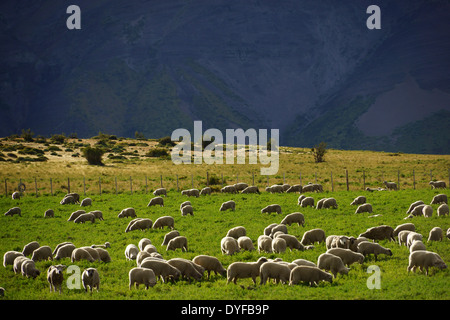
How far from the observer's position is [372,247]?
18516 millimetres

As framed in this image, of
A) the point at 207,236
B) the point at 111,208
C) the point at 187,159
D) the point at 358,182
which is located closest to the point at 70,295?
the point at 207,236

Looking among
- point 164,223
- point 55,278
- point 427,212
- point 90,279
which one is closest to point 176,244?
point 164,223

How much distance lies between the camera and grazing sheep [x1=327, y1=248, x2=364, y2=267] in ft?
57.2

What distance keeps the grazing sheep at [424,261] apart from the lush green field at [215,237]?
248mm

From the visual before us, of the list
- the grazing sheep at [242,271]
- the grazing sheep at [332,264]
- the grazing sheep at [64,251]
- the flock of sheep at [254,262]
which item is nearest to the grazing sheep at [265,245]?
the flock of sheep at [254,262]

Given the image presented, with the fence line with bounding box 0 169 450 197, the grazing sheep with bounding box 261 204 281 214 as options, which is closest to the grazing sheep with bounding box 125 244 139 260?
the grazing sheep with bounding box 261 204 281 214

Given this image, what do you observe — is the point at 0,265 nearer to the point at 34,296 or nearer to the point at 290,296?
the point at 34,296

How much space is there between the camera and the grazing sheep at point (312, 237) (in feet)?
68.8

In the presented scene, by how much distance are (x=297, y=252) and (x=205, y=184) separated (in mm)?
31207

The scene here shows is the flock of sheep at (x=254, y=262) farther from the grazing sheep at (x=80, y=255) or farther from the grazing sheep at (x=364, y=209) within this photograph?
the grazing sheep at (x=364, y=209)

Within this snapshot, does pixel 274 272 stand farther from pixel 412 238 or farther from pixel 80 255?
pixel 80 255

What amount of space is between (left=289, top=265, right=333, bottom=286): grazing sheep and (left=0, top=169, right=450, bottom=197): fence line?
2992 centimetres

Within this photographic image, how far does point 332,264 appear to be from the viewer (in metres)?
16.2

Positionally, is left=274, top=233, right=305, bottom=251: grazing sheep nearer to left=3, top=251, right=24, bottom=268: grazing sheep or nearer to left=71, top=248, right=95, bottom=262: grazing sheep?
left=71, top=248, right=95, bottom=262: grazing sheep
